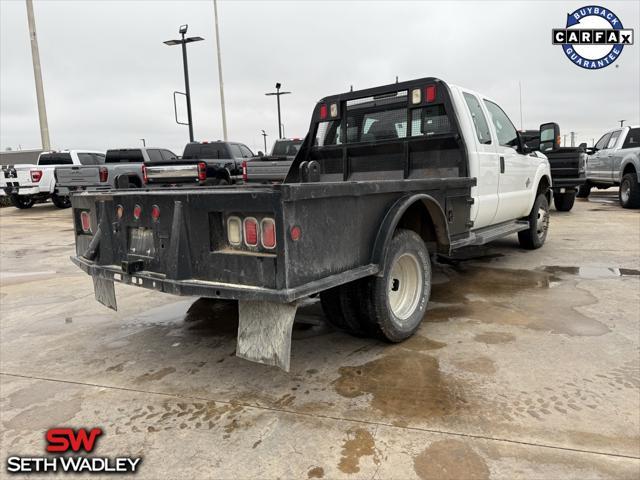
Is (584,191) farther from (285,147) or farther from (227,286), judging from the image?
(227,286)

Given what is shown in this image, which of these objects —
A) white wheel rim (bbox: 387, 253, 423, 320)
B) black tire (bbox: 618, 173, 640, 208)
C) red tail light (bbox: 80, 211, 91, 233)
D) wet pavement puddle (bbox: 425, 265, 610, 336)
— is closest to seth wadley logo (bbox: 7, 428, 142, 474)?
red tail light (bbox: 80, 211, 91, 233)

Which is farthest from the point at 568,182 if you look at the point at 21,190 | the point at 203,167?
the point at 21,190

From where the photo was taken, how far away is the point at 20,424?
9.32 ft

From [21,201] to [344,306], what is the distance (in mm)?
18612

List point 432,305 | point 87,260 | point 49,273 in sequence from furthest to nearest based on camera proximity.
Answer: point 49,273
point 432,305
point 87,260

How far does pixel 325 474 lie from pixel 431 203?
228 centimetres

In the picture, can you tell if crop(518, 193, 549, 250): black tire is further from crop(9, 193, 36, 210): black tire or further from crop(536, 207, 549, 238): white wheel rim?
crop(9, 193, 36, 210): black tire

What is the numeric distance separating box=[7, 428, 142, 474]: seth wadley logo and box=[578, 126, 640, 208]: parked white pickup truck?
1328cm

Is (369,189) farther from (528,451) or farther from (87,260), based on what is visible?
(87,260)

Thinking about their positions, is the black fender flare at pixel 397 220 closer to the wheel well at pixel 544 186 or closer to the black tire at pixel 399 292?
the black tire at pixel 399 292

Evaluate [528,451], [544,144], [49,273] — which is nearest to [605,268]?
[544,144]

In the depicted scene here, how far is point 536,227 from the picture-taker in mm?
7219

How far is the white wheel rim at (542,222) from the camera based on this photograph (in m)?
7.35

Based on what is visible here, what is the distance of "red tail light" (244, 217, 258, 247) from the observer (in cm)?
273
